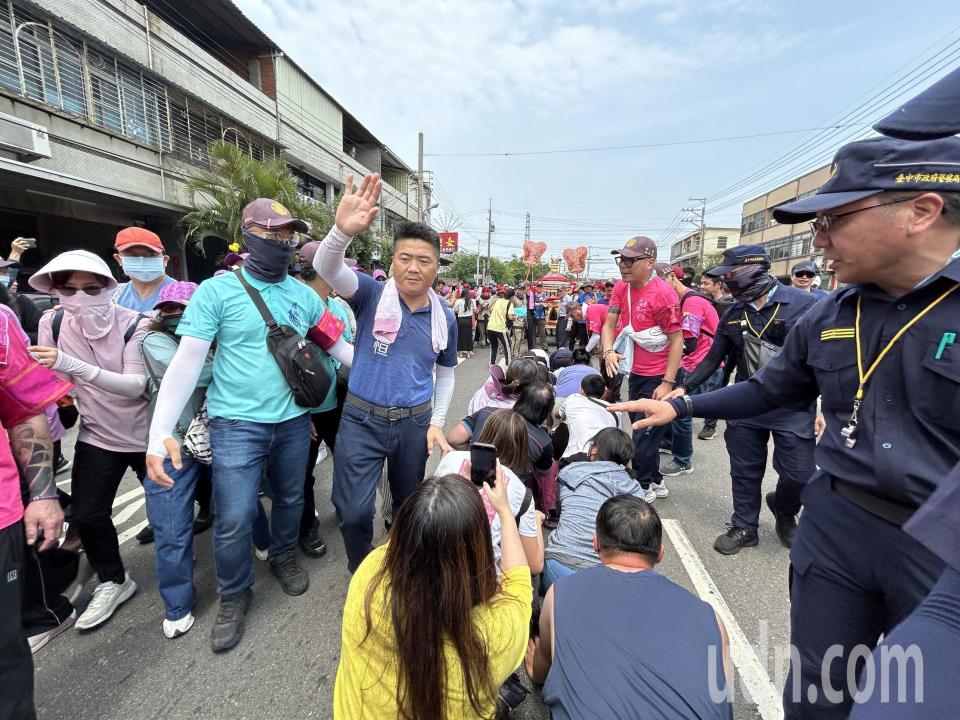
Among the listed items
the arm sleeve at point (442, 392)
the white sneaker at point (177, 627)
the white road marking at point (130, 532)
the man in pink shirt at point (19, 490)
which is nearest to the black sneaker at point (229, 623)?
the white sneaker at point (177, 627)

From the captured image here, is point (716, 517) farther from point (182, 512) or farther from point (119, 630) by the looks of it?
point (119, 630)

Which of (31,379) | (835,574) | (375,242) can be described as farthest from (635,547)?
(375,242)

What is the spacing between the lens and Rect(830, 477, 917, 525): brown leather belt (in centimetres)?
118

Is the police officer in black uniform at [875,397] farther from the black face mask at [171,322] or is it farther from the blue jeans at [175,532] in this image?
the black face mask at [171,322]

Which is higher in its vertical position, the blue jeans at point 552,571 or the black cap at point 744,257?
the black cap at point 744,257

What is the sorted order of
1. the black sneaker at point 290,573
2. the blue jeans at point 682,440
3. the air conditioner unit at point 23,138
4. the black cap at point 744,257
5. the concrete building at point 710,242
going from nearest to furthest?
the black sneaker at point 290,573 → the black cap at point 744,257 → the blue jeans at point 682,440 → the air conditioner unit at point 23,138 → the concrete building at point 710,242

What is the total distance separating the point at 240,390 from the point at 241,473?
41 cm

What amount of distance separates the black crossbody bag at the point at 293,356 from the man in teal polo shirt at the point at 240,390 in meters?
0.03

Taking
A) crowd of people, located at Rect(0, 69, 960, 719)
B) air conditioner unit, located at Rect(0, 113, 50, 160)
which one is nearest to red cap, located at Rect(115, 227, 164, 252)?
crowd of people, located at Rect(0, 69, 960, 719)

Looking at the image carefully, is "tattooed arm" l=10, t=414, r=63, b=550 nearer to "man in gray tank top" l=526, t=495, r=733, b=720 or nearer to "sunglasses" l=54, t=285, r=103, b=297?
"sunglasses" l=54, t=285, r=103, b=297

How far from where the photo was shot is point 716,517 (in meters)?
3.54

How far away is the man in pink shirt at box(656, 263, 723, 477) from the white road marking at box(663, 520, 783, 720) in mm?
1356

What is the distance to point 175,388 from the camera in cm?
199

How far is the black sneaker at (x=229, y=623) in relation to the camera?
217 cm
